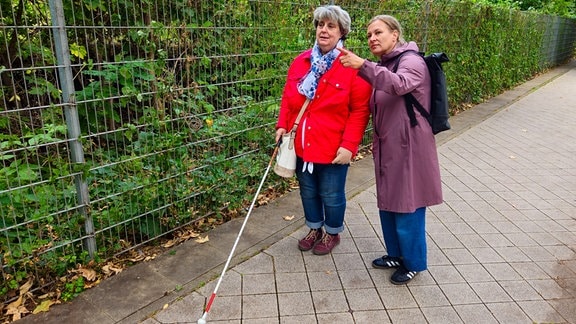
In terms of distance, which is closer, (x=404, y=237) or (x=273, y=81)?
(x=404, y=237)

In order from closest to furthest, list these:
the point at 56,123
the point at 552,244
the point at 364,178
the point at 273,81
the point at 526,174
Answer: the point at 56,123 → the point at 552,244 → the point at 273,81 → the point at 364,178 → the point at 526,174

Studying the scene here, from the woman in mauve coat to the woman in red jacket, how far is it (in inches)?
6.7

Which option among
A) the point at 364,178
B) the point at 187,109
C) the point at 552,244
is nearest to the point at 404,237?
the point at 552,244

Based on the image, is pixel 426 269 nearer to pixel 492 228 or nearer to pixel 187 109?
pixel 492 228

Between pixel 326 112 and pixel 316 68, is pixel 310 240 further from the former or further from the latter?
pixel 316 68

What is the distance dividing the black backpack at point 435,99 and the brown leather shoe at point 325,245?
1.27 m

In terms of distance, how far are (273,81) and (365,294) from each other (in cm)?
238

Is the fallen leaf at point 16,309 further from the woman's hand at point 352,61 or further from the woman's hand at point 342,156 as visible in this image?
the woman's hand at point 352,61

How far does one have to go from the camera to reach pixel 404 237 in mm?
3162

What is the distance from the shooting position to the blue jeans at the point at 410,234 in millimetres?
3139

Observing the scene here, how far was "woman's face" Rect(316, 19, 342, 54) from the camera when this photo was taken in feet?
9.96

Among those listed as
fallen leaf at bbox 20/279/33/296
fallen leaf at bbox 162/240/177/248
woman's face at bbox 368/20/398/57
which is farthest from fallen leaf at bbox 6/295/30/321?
woman's face at bbox 368/20/398/57

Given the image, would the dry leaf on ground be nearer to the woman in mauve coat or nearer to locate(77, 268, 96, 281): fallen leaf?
locate(77, 268, 96, 281): fallen leaf

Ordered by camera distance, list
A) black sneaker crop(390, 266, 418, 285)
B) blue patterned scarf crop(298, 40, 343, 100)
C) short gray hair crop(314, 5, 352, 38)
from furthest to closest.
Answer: black sneaker crop(390, 266, 418, 285) < blue patterned scarf crop(298, 40, 343, 100) < short gray hair crop(314, 5, 352, 38)
